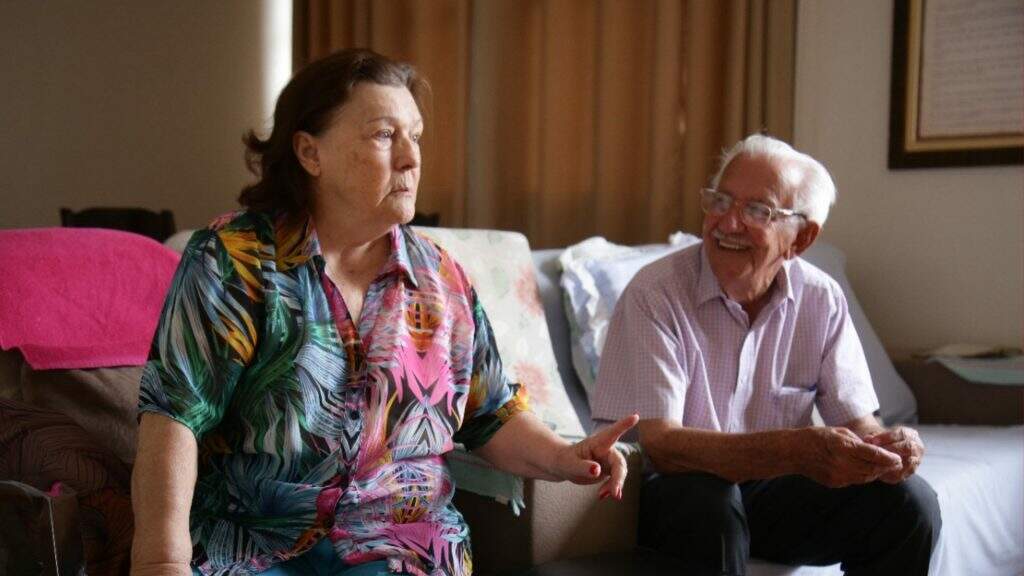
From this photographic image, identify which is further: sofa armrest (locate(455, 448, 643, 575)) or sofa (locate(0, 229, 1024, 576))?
sofa armrest (locate(455, 448, 643, 575))

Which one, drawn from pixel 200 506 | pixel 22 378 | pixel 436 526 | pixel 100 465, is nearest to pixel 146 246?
pixel 22 378

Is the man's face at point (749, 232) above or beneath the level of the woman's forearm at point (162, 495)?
above

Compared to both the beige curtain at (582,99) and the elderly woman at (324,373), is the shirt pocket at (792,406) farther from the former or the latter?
the beige curtain at (582,99)

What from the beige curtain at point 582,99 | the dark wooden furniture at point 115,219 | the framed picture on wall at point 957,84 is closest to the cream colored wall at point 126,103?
the beige curtain at point 582,99

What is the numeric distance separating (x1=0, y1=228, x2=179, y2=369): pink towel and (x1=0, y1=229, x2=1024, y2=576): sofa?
0.04 ft

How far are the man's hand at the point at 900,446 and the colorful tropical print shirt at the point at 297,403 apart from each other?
24.9 inches

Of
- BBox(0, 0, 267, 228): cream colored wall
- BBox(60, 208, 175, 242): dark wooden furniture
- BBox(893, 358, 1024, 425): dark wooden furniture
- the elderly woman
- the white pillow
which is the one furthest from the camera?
BBox(0, 0, 267, 228): cream colored wall

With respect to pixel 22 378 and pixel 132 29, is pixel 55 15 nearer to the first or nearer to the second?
pixel 132 29

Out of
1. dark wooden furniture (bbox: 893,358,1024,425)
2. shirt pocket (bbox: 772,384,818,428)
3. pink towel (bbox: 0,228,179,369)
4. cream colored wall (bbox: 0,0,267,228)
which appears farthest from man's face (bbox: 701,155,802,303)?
cream colored wall (bbox: 0,0,267,228)

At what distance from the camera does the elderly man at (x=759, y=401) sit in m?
1.62

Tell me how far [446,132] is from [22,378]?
2752 mm

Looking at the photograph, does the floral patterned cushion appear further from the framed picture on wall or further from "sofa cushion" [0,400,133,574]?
the framed picture on wall

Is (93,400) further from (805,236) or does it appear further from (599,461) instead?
(805,236)

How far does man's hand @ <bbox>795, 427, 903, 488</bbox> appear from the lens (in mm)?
1561
